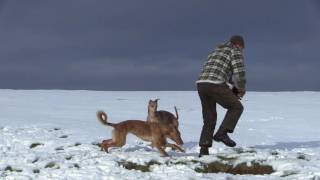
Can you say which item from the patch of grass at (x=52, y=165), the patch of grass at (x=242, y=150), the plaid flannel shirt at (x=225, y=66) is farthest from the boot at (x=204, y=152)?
the patch of grass at (x=52, y=165)

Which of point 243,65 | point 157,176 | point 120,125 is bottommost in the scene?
point 157,176

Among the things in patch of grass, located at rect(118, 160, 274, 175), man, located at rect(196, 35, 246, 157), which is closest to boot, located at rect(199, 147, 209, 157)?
man, located at rect(196, 35, 246, 157)

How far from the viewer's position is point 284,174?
9.71 metres

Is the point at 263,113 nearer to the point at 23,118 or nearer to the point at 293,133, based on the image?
the point at 293,133

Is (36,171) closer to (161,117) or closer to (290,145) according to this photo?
(161,117)

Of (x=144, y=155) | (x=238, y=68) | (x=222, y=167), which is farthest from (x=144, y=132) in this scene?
(x=238, y=68)

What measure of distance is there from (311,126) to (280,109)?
7.48 meters

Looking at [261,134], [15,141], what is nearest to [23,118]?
[15,141]

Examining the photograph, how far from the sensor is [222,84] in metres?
10.9

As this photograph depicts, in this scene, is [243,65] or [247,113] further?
[247,113]

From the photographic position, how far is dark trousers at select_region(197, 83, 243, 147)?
10984 mm

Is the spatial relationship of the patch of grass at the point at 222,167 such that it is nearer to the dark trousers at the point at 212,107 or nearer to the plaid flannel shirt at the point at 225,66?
the dark trousers at the point at 212,107

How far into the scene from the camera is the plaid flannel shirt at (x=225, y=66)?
10.8 meters

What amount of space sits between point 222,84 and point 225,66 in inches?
14.4
